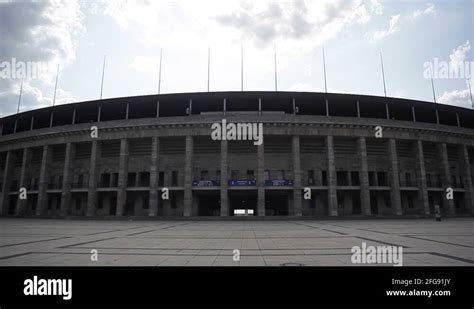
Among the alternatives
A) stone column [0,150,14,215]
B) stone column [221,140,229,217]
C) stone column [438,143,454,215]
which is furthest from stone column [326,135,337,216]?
stone column [0,150,14,215]

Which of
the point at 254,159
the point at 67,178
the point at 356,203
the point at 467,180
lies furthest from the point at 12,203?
the point at 467,180

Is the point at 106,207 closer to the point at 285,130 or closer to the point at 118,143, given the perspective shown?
the point at 118,143

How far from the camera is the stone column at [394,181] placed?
113 ft

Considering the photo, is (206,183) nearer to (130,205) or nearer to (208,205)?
(208,205)

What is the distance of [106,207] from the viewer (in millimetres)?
38656

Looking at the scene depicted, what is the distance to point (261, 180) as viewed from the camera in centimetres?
3300

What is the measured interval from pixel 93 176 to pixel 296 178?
2779 cm

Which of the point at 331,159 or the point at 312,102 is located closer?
the point at 331,159

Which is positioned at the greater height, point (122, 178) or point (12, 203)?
point (122, 178)

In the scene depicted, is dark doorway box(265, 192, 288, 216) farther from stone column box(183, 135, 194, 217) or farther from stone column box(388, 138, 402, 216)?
stone column box(388, 138, 402, 216)

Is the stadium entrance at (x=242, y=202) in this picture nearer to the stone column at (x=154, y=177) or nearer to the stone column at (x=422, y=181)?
the stone column at (x=154, y=177)
